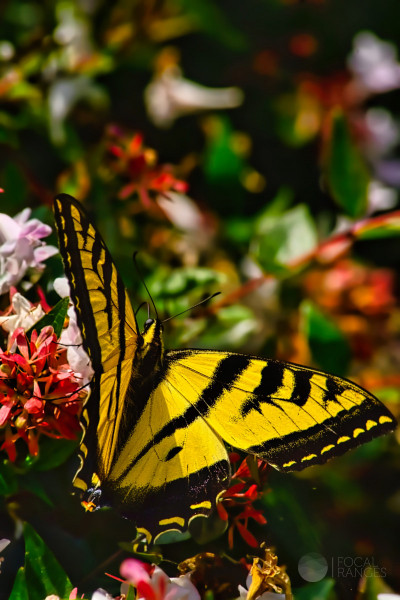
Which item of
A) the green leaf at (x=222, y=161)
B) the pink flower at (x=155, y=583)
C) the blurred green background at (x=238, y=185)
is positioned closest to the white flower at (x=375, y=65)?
the blurred green background at (x=238, y=185)

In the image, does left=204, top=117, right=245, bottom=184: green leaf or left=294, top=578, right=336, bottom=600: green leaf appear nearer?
left=294, top=578, right=336, bottom=600: green leaf

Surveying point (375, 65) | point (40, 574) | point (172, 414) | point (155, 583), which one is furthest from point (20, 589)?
point (375, 65)

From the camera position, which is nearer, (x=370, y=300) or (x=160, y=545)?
(x=160, y=545)

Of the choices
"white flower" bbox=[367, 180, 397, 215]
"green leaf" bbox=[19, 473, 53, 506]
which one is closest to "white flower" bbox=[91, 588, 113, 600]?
"green leaf" bbox=[19, 473, 53, 506]

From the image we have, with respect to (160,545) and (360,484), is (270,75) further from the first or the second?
(160,545)

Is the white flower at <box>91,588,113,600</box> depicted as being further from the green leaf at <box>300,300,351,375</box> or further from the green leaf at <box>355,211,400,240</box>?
the green leaf at <box>355,211,400,240</box>

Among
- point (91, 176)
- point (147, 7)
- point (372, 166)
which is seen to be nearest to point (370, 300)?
point (372, 166)
